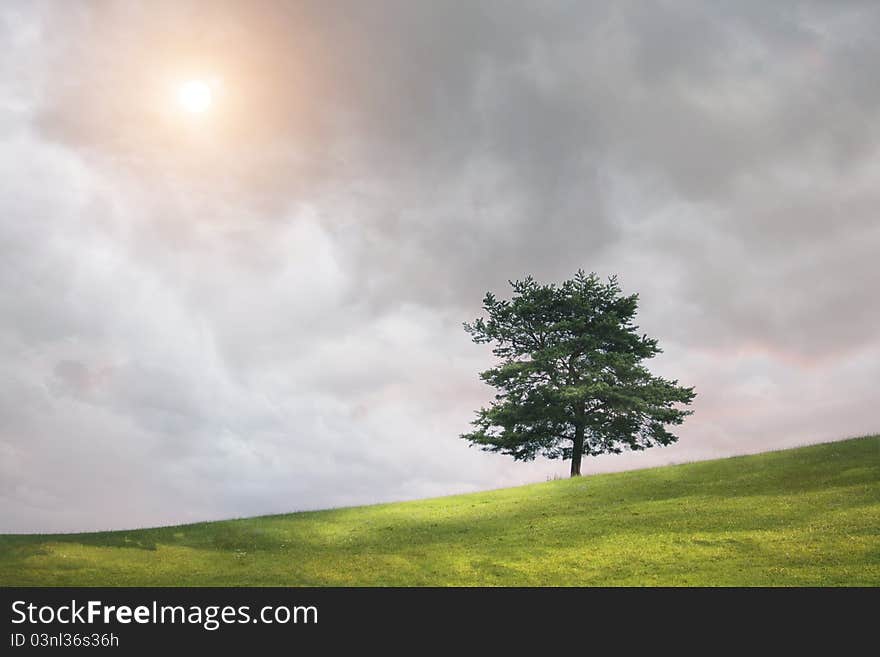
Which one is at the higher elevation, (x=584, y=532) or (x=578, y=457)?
(x=578, y=457)

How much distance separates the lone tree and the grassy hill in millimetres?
11930

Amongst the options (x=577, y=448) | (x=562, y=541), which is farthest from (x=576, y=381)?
(x=562, y=541)

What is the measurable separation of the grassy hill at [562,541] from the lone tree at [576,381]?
11930 millimetres

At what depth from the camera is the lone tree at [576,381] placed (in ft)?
183

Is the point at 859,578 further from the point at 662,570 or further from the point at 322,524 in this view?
the point at 322,524

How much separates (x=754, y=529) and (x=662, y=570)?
658 cm

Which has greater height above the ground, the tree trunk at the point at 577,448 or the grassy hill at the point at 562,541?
the tree trunk at the point at 577,448

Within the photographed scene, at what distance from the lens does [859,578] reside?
2273cm

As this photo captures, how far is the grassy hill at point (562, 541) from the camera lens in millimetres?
26078

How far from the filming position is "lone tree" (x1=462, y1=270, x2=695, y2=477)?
55.8 meters

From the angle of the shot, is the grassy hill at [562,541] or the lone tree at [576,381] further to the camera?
the lone tree at [576,381]

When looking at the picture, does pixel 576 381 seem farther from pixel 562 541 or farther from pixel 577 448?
pixel 562 541
